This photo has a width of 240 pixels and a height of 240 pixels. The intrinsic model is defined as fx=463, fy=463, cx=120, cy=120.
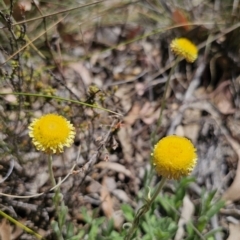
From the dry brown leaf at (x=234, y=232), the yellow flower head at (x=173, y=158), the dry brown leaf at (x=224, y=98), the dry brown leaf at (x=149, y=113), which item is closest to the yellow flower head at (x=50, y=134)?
the yellow flower head at (x=173, y=158)

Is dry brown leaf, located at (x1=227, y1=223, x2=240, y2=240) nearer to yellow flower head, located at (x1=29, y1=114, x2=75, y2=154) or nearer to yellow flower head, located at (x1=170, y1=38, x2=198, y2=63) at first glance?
yellow flower head, located at (x1=170, y1=38, x2=198, y2=63)

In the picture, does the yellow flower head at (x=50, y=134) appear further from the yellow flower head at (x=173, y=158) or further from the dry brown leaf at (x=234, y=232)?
the dry brown leaf at (x=234, y=232)

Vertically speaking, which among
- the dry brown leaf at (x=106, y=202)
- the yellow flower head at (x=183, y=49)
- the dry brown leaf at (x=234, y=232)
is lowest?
the dry brown leaf at (x=234, y=232)

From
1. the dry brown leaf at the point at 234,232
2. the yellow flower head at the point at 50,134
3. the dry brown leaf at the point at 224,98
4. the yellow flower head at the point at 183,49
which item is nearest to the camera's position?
the yellow flower head at the point at 50,134

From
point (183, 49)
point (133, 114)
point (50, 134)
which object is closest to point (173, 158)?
point (50, 134)

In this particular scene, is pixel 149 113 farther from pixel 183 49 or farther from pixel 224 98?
pixel 183 49

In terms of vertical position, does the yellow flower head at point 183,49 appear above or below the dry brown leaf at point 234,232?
above
